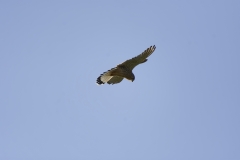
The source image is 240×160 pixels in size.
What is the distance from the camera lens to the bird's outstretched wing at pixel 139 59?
15.2m

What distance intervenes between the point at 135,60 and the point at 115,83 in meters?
1.87

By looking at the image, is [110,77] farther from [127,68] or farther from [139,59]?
[139,59]

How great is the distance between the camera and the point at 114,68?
51.0 ft

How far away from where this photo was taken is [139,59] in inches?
610

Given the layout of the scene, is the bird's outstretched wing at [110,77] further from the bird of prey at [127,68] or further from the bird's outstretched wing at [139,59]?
the bird's outstretched wing at [139,59]

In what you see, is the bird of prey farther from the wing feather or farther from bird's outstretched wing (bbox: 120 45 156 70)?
the wing feather

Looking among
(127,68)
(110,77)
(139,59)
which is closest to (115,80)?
(110,77)

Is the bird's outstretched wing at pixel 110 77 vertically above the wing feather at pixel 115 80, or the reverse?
the wing feather at pixel 115 80

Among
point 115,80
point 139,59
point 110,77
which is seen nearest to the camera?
point 139,59

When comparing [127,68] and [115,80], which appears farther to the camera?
[115,80]

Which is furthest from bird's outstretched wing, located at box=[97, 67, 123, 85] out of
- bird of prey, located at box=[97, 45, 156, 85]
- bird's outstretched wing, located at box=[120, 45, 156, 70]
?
bird's outstretched wing, located at box=[120, 45, 156, 70]

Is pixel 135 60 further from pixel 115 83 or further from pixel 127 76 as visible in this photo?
pixel 115 83

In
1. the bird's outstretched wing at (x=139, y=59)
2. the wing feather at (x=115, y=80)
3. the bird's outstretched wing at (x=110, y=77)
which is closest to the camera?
the bird's outstretched wing at (x=139, y=59)

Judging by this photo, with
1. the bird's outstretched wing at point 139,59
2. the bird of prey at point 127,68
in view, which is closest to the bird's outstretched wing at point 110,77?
the bird of prey at point 127,68
